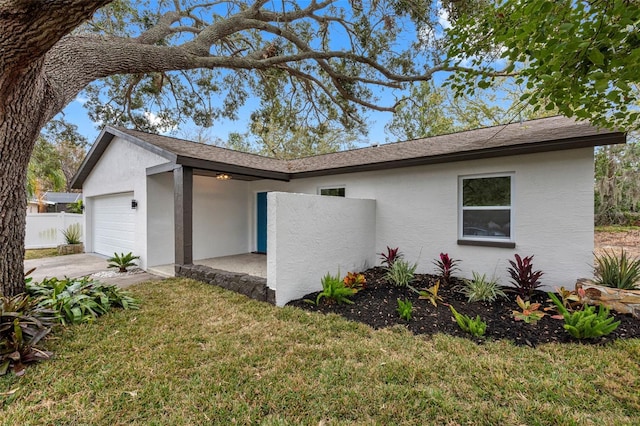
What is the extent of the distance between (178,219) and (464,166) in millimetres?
6855

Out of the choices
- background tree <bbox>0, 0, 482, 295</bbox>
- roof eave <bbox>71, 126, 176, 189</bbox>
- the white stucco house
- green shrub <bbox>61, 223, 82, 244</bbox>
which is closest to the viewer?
background tree <bbox>0, 0, 482, 295</bbox>

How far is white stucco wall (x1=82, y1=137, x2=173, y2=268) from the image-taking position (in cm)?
790

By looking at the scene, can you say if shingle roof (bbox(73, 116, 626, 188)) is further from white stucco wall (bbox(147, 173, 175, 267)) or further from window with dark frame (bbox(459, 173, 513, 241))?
white stucco wall (bbox(147, 173, 175, 267))

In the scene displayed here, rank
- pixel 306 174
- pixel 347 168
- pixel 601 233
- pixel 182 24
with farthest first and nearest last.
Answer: pixel 601 233 < pixel 182 24 < pixel 306 174 < pixel 347 168

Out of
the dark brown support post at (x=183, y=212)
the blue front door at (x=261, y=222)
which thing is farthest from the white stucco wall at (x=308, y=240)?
the blue front door at (x=261, y=222)

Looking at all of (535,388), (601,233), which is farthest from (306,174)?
(601,233)

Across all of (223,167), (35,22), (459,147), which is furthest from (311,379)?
(459,147)

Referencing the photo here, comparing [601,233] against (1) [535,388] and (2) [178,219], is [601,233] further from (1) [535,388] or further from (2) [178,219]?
(2) [178,219]

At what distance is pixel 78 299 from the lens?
4449mm

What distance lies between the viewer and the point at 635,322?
160 inches

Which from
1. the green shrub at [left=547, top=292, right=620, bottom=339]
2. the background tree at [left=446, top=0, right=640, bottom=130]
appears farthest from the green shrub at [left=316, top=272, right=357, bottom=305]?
the background tree at [left=446, top=0, right=640, bottom=130]

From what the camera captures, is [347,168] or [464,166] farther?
[347,168]

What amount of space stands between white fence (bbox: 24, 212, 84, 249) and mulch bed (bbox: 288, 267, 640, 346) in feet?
43.3

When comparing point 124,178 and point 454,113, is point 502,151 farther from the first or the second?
point 454,113
